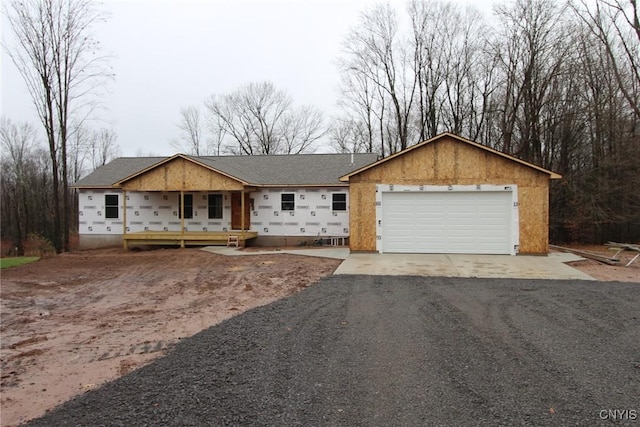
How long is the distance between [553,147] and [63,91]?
962 inches

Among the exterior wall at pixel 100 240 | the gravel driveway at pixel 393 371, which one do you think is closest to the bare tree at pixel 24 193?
the exterior wall at pixel 100 240

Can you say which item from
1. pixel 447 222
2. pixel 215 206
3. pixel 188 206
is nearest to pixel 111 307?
pixel 447 222

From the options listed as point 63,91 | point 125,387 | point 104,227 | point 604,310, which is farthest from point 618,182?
point 63,91

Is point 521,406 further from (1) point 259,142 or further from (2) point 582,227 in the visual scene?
(1) point 259,142

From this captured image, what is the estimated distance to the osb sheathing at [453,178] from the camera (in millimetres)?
13789

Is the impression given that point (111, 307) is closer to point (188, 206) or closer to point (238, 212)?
point (238, 212)

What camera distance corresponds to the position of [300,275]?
10820 millimetres

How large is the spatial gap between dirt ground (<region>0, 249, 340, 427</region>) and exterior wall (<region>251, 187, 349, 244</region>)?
4310 mm

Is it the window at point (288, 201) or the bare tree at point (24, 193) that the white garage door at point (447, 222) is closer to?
the window at point (288, 201)

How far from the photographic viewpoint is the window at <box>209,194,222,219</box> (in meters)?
19.6

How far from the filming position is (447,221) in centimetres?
1424

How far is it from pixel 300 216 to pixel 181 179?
533 centimetres

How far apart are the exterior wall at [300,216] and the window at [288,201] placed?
135mm

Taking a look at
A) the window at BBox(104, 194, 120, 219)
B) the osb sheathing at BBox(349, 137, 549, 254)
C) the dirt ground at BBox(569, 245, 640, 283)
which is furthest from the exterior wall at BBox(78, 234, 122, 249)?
the dirt ground at BBox(569, 245, 640, 283)
